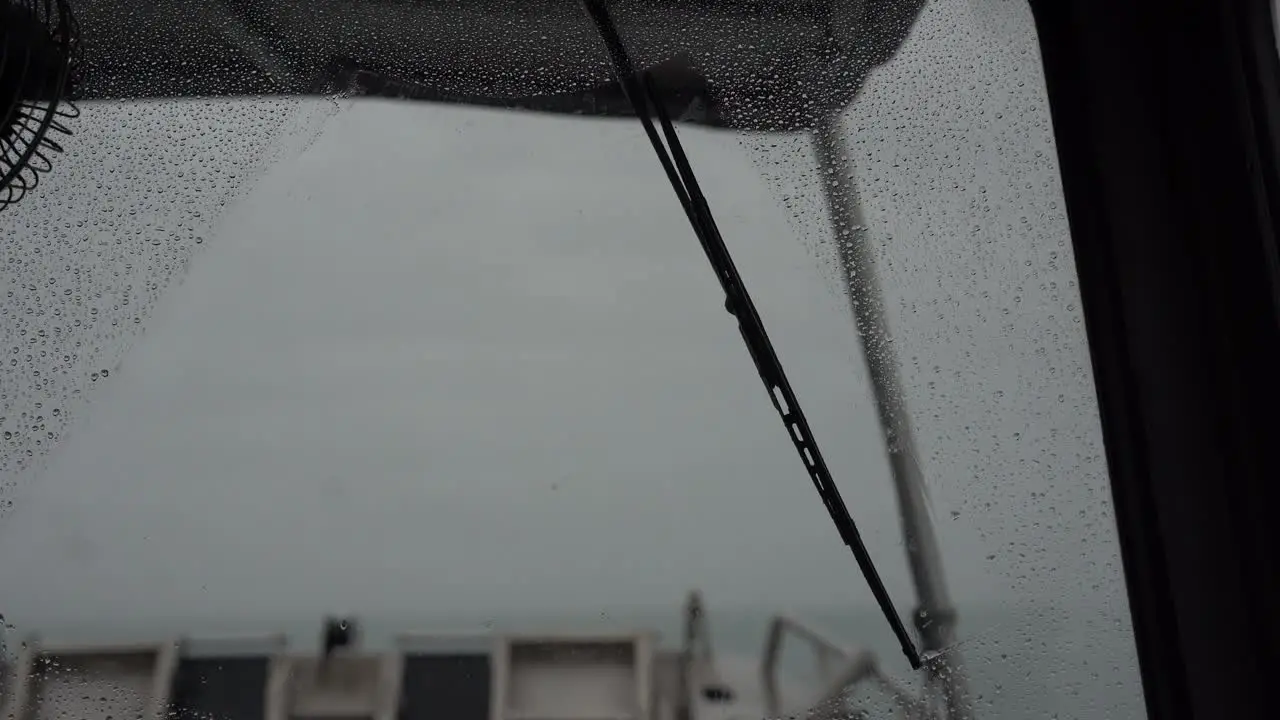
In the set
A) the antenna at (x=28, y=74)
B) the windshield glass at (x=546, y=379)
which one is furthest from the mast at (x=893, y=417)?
the antenna at (x=28, y=74)

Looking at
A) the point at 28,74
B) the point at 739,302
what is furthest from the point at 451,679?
the point at 28,74

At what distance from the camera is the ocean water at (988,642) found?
42.9 inches

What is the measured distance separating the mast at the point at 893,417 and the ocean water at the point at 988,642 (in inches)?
0.7

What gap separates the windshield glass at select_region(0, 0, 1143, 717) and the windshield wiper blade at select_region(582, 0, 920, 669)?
0.02 m

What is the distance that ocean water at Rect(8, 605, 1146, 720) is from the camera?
1.09 meters

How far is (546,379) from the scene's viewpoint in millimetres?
1216

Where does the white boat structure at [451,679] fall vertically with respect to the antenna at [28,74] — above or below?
below

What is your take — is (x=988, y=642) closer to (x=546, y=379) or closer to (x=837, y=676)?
(x=837, y=676)

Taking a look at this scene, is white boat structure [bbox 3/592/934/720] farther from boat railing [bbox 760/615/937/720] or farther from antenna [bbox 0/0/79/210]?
antenna [bbox 0/0/79/210]

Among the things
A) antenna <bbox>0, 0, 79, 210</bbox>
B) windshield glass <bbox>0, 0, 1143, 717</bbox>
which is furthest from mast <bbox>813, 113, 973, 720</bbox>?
antenna <bbox>0, 0, 79, 210</bbox>

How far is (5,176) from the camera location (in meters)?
0.93

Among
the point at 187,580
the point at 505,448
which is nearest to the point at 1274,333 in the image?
the point at 505,448

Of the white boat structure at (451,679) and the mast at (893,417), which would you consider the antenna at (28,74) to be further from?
the mast at (893,417)

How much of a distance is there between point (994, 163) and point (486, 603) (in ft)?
2.63
